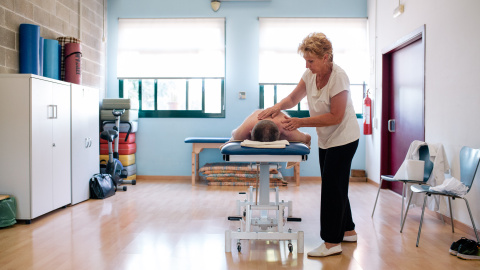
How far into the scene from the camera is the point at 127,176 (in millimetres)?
5641

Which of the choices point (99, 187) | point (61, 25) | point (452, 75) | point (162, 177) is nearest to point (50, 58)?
point (61, 25)

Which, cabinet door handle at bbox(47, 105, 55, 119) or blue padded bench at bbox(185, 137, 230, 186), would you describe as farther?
blue padded bench at bbox(185, 137, 230, 186)

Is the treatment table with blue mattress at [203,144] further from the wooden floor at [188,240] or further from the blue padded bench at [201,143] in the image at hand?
the wooden floor at [188,240]

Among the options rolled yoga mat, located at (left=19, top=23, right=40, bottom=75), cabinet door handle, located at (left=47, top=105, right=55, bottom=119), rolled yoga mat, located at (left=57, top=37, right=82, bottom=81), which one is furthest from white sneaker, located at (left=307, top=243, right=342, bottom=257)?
rolled yoga mat, located at (left=57, top=37, right=82, bottom=81)

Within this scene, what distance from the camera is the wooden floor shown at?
8.03 feet

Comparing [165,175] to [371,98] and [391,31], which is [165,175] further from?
[391,31]

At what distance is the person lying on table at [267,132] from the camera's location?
8.55ft

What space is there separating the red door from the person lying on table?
6.42 feet

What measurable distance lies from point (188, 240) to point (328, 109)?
1.38 metres

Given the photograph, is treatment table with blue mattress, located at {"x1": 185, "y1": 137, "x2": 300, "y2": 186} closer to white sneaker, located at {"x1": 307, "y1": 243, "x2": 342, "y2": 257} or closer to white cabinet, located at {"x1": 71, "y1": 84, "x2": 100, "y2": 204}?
white cabinet, located at {"x1": 71, "y1": 84, "x2": 100, "y2": 204}

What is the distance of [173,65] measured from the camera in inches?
242

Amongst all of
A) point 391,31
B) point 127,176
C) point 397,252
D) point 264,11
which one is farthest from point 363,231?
point 264,11

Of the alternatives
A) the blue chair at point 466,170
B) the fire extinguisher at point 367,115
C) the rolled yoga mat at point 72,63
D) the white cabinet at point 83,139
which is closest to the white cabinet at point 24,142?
the white cabinet at point 83,139

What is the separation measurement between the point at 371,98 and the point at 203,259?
4072mm
